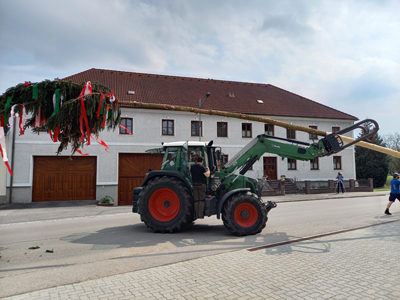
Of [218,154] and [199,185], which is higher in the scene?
[218,154]

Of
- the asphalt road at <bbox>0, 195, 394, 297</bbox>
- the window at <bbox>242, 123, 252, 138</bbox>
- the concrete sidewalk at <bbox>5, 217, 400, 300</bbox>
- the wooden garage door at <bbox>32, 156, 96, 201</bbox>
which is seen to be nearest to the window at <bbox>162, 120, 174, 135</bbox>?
the wooden garage door at <bbox>32, 156, 96, 201</bbox>

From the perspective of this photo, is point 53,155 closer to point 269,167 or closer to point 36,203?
point 36,203

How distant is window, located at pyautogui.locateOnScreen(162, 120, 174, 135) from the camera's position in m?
23.6

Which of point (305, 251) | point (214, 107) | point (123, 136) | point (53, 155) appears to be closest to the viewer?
point (305, 251)

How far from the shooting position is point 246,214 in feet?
26.1

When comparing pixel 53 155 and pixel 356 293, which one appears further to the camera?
pixel 53 155

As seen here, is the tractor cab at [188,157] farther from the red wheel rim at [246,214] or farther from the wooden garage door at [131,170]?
the wooden garage door at [131,170]

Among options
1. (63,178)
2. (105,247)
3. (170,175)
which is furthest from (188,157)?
(63,178)

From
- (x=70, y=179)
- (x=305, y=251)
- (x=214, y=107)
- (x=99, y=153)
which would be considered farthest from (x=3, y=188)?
(x=305, y=251)

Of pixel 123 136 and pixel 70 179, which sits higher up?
pixel 123 136

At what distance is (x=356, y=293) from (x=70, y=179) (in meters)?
20.0

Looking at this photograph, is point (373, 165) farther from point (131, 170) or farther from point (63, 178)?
point (63, 178)

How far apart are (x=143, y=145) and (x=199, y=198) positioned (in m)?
15.2

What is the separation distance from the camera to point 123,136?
73.2 ft
